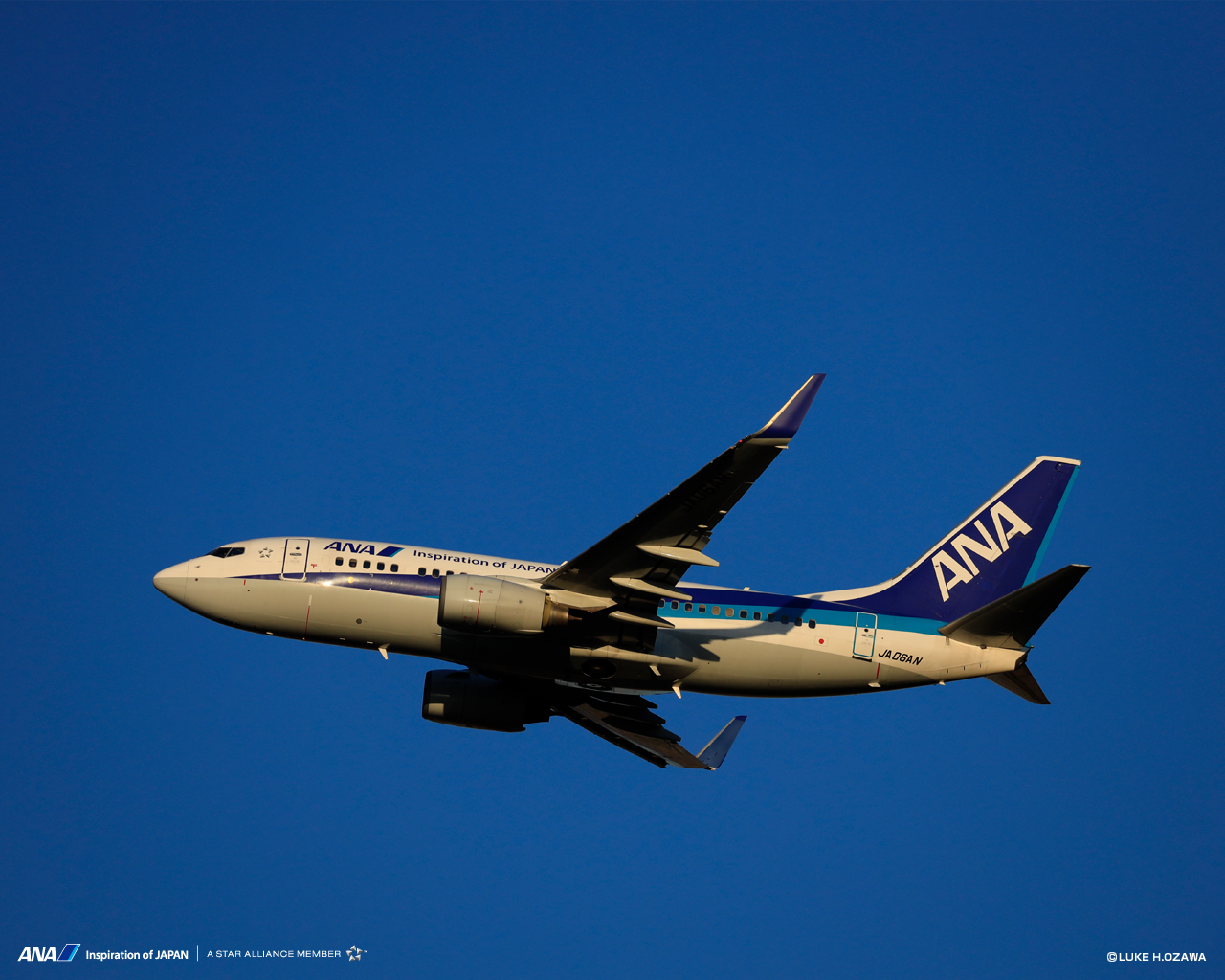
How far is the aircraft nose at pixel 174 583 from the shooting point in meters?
34.7

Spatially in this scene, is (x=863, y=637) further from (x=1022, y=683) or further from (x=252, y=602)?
(x=252, y=602)

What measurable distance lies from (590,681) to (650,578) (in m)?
4.84

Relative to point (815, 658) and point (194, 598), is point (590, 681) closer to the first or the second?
point (815, 658)

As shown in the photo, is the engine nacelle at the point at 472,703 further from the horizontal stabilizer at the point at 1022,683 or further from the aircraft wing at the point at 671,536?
the horizontal stabilizer at the point at 1022,683

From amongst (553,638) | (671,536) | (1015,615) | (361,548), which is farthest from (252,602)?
(1015,615)

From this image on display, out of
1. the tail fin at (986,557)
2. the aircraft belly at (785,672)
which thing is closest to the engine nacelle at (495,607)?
the aircraft belly at (785,672)

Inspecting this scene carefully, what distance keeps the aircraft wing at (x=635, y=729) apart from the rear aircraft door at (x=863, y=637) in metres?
7.22

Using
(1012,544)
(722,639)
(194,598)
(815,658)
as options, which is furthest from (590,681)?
(1012,544)

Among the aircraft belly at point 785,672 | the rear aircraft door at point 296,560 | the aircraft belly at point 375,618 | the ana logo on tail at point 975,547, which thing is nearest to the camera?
the aircraft belly at point 375,618

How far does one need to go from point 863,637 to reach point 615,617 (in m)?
A: 8.44

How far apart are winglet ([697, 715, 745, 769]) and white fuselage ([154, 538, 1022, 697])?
516cm

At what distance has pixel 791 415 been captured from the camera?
26734mm

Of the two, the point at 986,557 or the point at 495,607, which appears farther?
the point at 986,557

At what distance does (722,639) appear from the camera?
33594 millimetres
